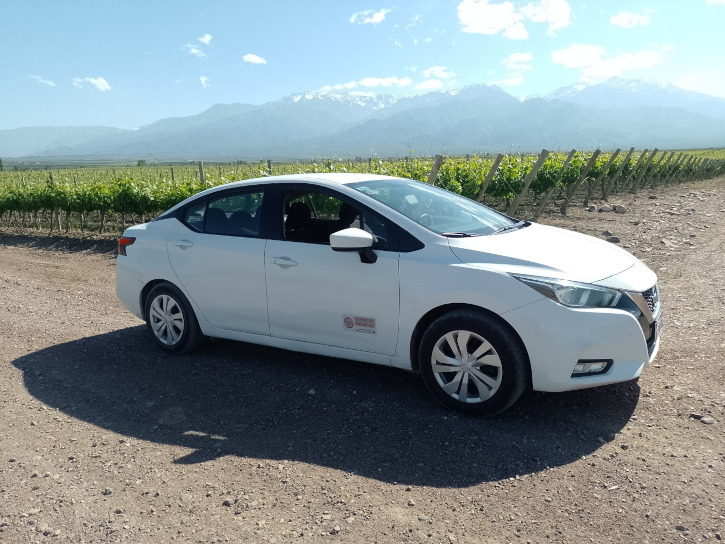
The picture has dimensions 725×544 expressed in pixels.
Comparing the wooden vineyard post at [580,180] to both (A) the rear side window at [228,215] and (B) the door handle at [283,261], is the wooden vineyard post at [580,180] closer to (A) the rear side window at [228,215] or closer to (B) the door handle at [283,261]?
(A) the rear side window at [228,215]

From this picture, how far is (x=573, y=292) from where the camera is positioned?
3.66m

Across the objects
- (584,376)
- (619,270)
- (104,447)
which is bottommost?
(104,447)

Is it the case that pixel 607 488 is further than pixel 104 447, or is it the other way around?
pixel 104 447

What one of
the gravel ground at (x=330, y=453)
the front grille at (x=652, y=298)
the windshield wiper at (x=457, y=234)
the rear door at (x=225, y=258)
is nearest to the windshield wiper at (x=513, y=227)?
the windshield wiper at (x=457, y=234)

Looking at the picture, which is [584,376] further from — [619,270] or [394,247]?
[394,247]

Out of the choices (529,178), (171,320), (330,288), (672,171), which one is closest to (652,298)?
(330,288)

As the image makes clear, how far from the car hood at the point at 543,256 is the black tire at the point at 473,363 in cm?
38

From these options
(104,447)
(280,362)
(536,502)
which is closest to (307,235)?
(280,362)

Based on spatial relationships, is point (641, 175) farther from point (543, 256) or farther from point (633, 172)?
point (543, 256)

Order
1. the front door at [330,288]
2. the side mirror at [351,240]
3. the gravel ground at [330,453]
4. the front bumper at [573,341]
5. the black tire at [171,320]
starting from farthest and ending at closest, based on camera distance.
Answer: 1. the black tire at [171,320]
2. the front door at [330,288]
3. the side mirror at [351,240]
4. the front bumper at [573,341]
5. the gravel ground at [330,453]

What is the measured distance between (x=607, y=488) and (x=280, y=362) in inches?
120

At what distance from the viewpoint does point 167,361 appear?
5492mm

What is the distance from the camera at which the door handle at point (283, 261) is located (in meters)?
4.61

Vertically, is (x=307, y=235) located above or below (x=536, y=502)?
above
